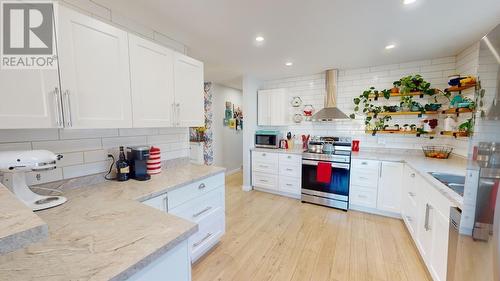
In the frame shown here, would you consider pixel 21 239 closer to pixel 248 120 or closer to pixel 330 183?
pixel 330 183

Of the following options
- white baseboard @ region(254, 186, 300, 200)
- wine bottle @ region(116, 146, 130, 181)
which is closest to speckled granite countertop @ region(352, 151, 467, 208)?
white baseboard @ region(254, 186, 300, 200)

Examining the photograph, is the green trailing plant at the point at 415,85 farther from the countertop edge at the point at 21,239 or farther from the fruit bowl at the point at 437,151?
the countertop edge at the point at 21,239

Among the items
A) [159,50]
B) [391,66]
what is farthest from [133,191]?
[391,66]

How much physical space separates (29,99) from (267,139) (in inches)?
121

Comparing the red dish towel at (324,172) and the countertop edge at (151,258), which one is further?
the red dish towel at (324,172)

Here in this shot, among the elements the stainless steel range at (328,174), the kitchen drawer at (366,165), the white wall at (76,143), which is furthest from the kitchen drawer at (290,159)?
the white wall at (76,143)

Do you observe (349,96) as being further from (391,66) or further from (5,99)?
(5,99)

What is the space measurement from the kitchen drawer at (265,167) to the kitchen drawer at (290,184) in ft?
0.62

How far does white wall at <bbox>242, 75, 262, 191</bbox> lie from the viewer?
3.70 m

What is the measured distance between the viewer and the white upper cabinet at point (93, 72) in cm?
117

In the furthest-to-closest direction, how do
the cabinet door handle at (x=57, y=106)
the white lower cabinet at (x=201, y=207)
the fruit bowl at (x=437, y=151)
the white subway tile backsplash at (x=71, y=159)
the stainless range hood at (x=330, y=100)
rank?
the stainless range hood at (x=330, y=100)
the fruit bowl at (x=437, y=151)
the white lower cabinet at (x=201, y=207)
the white subway tile backsplash at (x=71, y=159)
the cabinet door handle at (x=57, y=106)

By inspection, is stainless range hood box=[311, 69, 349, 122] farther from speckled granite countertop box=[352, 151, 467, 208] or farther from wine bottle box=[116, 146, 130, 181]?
wine bottle box=[116, 146, 130, 181]

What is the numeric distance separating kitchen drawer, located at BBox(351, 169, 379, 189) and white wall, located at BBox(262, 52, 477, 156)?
0.68 metres

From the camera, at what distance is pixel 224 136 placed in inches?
193
